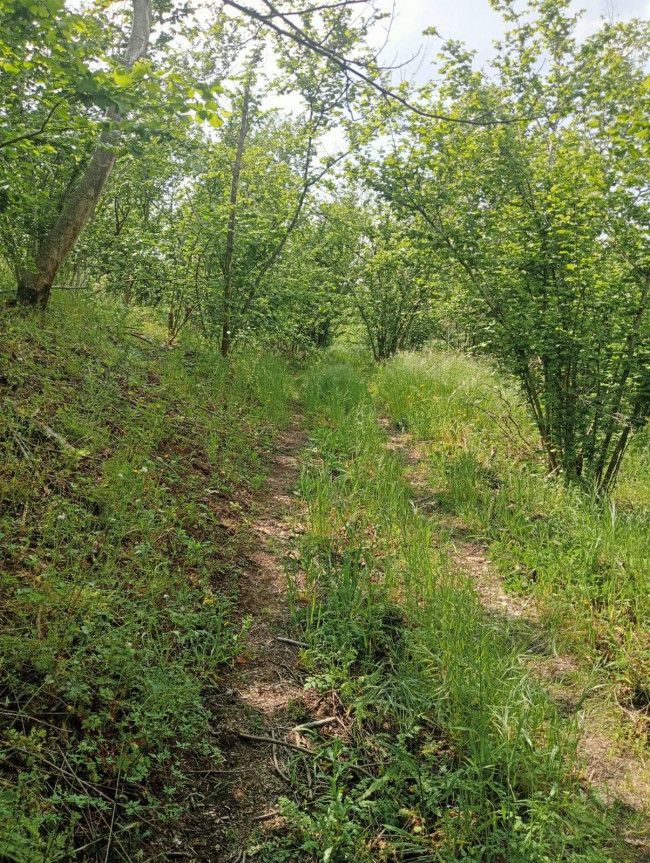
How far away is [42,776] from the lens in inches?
65.1

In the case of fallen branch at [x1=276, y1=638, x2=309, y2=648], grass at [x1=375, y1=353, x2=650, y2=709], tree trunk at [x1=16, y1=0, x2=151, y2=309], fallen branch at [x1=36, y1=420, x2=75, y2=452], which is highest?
tree trunk at [x1=16, y1=0, x2=151, y2=309]

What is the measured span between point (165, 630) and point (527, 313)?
4.24 meters

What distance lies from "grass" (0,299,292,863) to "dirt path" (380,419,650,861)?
161cm

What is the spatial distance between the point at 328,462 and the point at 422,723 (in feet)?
9.00

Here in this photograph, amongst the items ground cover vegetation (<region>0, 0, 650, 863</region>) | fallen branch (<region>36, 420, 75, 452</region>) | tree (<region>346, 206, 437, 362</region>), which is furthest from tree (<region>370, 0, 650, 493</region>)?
tree (<region>346, 206, 437, 362</region>)

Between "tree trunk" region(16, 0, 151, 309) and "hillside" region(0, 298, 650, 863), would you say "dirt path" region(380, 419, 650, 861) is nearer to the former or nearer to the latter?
"hillside" region(0, 298, 650, 863)

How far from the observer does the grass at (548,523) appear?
112 inches

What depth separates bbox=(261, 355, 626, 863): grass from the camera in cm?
180

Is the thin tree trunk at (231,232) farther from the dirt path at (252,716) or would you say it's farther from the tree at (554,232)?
the dirt path at (252,716)

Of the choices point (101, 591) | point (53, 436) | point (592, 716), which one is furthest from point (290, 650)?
point (53, 436)

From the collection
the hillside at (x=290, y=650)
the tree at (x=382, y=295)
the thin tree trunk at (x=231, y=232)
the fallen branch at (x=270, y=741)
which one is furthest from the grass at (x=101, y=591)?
the tree at (x=382, y=295)

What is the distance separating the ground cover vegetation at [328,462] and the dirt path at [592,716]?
37 millimetres

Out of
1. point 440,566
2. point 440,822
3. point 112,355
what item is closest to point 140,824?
point 440,822

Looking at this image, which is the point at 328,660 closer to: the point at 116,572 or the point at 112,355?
the point at 116,572
